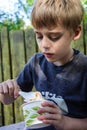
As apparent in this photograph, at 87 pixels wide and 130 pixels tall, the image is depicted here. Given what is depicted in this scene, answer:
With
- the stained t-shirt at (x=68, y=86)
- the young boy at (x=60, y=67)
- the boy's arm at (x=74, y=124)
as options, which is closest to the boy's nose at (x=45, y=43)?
the young boy at (x=60, y=67)

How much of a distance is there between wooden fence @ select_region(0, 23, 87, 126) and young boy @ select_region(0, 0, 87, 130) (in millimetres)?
2300

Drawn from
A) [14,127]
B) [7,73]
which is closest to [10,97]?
[14,127]

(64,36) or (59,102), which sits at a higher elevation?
(64,36)

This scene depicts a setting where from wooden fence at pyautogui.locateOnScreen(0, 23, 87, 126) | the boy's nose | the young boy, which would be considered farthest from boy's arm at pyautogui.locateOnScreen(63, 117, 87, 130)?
wooden fence at pyautogui.locateOnScreen(0, 23, 87, 126)

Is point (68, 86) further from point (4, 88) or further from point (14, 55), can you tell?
point (14, 55)

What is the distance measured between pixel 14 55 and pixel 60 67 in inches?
101

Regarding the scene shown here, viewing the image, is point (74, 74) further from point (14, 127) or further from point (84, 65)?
point (14, 127)

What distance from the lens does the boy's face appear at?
5.79 ft

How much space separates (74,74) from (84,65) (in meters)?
0.07

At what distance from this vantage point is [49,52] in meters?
1.79

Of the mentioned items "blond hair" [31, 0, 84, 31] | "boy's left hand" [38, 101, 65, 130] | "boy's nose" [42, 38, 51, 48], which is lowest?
"boy's left hand" [38, 101, 65, 130]

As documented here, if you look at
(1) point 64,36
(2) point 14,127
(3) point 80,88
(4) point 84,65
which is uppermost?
(1) point 64,36

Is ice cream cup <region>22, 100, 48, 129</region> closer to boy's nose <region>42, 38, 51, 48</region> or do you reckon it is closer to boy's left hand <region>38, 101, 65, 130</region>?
boy's left hand <region>38, 101, 65, 130</region>

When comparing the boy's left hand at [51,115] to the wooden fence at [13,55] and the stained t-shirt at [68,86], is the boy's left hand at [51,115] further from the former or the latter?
the wooden fence at [13,55]
